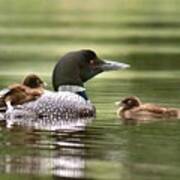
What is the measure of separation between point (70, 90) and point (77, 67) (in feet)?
1.57

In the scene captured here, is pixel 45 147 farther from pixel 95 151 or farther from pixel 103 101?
pixel 103 101

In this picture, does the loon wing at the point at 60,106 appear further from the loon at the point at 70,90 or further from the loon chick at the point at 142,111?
the loon chick at the point at 142,111

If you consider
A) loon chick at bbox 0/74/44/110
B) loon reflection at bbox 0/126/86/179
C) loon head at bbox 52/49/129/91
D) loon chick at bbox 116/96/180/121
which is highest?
loon head at bbox 52/49/129/91

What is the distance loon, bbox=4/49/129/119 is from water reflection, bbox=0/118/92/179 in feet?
0.76

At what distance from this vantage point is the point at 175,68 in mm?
33000

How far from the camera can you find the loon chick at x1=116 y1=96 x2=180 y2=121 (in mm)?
19584

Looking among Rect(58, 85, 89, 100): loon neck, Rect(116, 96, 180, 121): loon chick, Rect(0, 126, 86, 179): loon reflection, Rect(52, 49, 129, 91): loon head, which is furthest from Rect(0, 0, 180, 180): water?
Rect(52, 49, 129, 91): loon head

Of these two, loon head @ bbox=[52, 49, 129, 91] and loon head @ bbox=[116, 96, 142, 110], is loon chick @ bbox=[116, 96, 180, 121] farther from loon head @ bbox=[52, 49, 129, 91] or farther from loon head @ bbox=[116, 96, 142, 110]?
loon head @ bbox=[52, 49, 129, 91]

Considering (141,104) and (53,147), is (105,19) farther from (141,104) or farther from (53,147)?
(53,147)

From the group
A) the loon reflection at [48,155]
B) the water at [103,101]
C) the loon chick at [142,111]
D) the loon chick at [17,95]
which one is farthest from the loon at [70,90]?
the loon reflection at [48,155]

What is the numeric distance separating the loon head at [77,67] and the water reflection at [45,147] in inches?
58.4

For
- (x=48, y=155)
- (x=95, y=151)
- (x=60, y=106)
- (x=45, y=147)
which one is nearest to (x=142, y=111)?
(x=60, y=106)

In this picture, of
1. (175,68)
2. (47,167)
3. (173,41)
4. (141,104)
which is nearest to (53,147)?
(47,167)

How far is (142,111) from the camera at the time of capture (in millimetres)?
20188
